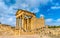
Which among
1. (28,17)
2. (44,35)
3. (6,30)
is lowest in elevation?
(44,35)

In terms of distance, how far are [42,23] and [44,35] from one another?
21.3 feet

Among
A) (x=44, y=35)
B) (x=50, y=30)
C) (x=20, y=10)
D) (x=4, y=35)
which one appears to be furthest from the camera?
(x=20, y=10)

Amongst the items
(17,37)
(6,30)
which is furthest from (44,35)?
(6,30)

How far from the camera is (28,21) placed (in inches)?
1037

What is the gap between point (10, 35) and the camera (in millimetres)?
15859

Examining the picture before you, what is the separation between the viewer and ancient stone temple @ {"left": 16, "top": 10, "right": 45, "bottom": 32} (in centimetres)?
2519

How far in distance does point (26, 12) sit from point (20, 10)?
140 centimetres

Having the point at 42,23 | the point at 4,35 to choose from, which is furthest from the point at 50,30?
the point at 4,35

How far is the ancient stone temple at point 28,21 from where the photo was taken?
82.6 ft

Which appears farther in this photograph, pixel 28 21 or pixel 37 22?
pixel 28 21

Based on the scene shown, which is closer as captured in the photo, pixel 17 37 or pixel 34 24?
pixel 17 37

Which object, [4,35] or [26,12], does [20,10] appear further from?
[4,35]

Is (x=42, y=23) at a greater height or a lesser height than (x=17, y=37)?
greater

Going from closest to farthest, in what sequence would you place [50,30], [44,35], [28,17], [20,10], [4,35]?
1. [4,35]
2. [44,35]
3. [50,30]
4. [20,10]
5. [28,17]
